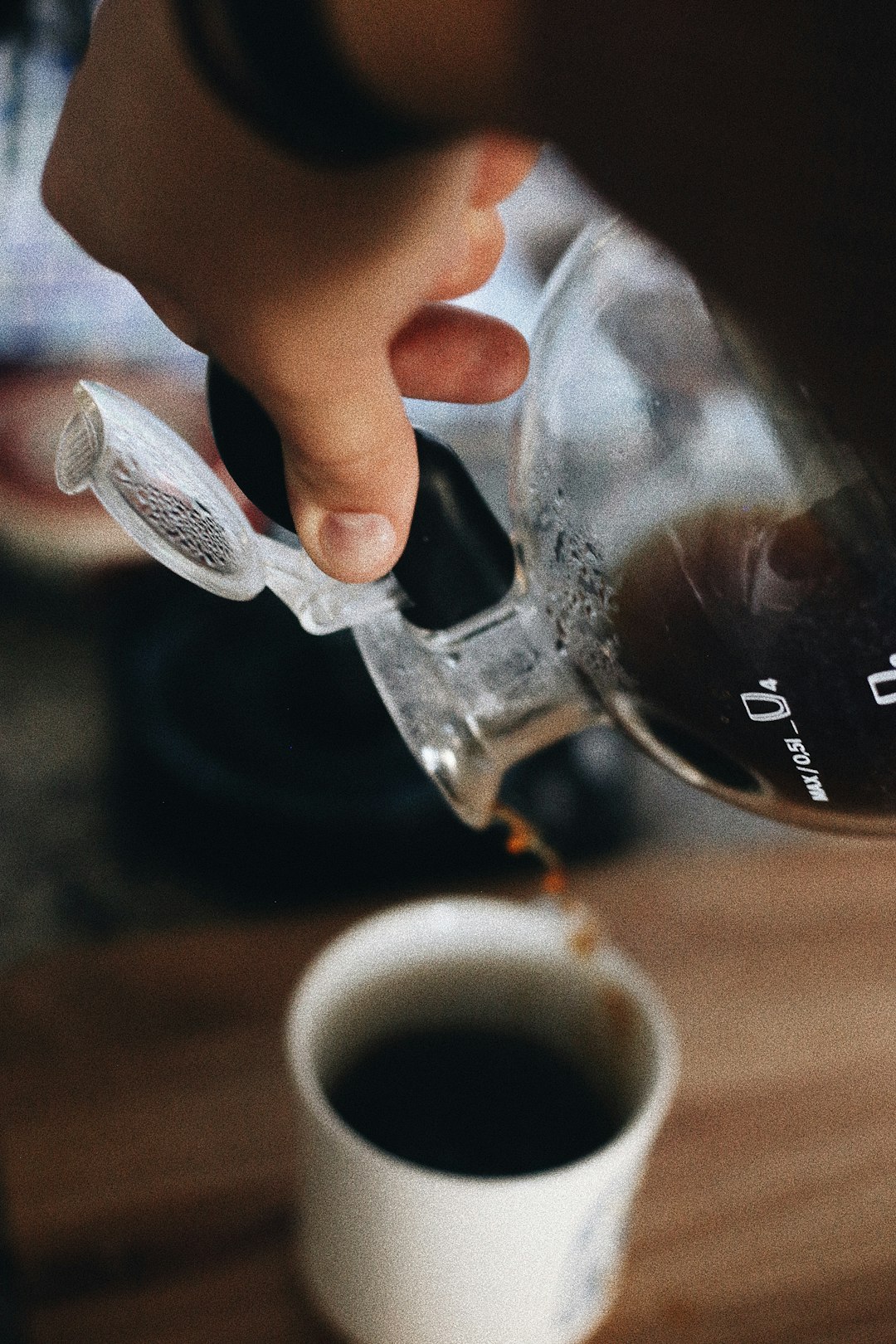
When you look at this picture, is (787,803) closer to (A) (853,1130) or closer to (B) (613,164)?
(B) (613,164)

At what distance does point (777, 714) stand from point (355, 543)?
0.32ft

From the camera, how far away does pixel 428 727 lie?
1.13 ft

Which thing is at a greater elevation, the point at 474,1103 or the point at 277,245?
the point at 277,245

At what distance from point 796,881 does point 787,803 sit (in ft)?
1.23

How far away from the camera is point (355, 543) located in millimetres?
285

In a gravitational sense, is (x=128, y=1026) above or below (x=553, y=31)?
below

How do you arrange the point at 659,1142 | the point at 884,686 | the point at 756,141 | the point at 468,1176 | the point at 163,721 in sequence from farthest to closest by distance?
the point at 163,721 → the point at 659,1142 → the point at 468,1176 → the point at 884,686 → the point at 756,141

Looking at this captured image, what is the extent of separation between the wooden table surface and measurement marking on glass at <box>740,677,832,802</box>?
299 mm

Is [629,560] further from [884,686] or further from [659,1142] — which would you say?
[659,1142]

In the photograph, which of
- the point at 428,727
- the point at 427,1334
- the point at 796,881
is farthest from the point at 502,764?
the point at 796,881

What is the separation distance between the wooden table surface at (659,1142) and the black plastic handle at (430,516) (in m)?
0.29

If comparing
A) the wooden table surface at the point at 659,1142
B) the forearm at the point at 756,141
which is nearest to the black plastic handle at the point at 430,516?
the forearm at the point at 756,141

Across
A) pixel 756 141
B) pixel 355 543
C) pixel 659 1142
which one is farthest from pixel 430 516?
pixel 659 1142

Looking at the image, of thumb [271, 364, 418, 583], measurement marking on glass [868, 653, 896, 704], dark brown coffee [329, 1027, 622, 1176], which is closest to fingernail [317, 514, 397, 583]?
thumb [271, 364, 418, 583]
